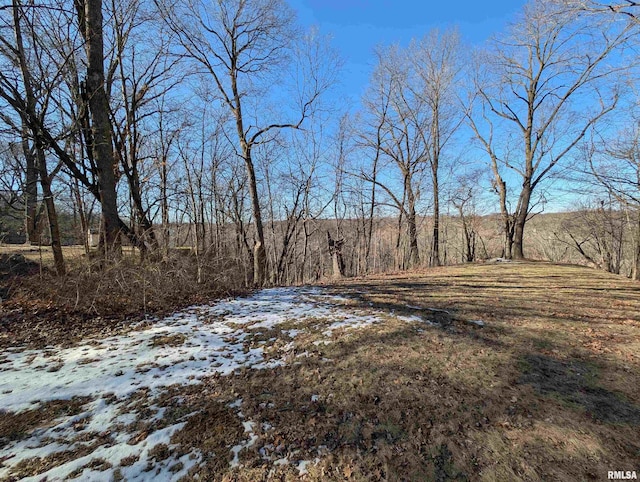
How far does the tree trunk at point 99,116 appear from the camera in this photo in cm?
617

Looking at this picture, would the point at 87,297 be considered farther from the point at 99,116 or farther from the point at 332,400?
the point at 332,400

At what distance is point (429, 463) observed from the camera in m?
1.80

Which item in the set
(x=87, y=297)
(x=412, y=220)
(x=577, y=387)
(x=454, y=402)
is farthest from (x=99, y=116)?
(x=412, y=220)

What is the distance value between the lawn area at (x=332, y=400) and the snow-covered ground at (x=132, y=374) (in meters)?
0.02

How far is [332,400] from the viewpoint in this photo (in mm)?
2490

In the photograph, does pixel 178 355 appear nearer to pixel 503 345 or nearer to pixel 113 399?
pixel 113 399

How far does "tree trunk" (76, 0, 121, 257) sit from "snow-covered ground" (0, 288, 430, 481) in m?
3.08

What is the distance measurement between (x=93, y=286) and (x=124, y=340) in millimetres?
1940

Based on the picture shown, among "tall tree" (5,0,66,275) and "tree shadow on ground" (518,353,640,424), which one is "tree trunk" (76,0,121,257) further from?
"tree shadow on ground" (518,353,640,424)

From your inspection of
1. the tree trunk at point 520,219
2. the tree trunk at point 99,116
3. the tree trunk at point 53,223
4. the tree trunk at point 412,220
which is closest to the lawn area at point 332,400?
the tree trunk at point 53,223

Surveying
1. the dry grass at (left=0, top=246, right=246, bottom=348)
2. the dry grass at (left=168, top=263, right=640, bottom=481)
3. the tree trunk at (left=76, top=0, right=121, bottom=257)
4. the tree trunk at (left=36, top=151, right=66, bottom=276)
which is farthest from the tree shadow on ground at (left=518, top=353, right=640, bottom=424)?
the tree trunk at (left=36, top=151, right=66, bottom=276)

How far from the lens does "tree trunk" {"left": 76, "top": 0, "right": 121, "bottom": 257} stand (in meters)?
6.17

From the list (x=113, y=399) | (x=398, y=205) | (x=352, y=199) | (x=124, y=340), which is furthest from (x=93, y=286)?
(x=352, y=199)

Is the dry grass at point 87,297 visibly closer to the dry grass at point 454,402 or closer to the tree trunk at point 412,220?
the dry grass at point 454,402
